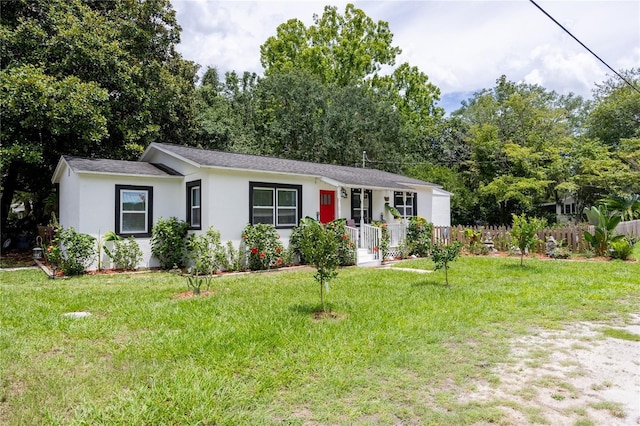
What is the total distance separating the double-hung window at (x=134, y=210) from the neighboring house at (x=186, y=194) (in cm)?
3

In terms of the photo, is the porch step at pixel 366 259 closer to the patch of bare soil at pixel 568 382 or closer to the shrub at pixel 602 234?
the shrub at pixel 602 234

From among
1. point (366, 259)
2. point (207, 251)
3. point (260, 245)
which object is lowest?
point (366, 259)

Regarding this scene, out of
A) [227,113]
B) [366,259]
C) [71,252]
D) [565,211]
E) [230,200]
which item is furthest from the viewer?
[565,211]

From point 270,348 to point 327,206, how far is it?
966 centimetres

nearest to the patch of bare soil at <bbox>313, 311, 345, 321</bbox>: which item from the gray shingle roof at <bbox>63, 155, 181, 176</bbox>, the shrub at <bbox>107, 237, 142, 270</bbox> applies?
the shrub at <bbox>107, 237, 142, 270</bbox>

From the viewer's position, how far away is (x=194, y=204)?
11.6 meters

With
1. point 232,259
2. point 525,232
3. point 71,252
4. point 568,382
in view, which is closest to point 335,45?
point 232,259

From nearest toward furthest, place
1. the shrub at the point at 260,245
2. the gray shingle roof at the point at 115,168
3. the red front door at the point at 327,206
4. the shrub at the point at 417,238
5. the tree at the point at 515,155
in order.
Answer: the gray shingle roof at the point at 115,168 < the shrub at the point at 260,245 < the red front door at the point at 327,206 < the shrub at the point at 417,238 < the tree at the point at 515,155

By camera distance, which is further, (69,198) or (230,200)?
(69,198)

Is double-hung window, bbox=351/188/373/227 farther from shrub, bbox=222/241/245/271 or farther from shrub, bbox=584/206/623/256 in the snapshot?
shrub, bbox=584/206/623/256

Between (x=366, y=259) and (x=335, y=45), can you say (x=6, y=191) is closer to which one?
(x=366, y=259)

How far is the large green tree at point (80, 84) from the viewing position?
40.9 ft

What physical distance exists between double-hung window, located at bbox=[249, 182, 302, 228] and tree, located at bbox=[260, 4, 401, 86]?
2715 centimetres

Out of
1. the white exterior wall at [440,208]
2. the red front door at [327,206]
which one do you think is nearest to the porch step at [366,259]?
the red front door at [327,206]
